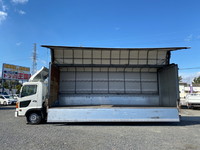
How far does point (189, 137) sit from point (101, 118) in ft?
12.5

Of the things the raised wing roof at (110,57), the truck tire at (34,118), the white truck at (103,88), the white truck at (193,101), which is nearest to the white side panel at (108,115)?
the white truck at (103,88)

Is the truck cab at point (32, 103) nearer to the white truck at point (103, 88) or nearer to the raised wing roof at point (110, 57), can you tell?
the white truck at point (103, 88)

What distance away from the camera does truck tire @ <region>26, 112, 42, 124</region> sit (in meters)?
7.73

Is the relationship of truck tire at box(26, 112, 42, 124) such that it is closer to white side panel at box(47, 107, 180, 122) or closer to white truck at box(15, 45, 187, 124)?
white truck at box(15, 45, 187, 124)

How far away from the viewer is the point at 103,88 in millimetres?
10820

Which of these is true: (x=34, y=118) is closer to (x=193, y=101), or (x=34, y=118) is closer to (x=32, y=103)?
(x=32, y=103)

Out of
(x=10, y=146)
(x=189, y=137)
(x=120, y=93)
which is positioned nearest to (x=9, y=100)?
(x=120, y=93)

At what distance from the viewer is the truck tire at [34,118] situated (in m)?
7.73

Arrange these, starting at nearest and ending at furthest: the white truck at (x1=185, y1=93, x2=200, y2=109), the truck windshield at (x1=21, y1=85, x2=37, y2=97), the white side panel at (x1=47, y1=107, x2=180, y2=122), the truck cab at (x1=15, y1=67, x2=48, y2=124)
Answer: the white side panel at (x1=47, y1=107, x2=180, y2=122), the truck cab at (x1=15, y1=67, x2=48, y2=124), the truck windshield at (x1=21, y1=85, x2=37, y2=97), the white truck at (x1=185, y1=93, x2=200, y2=109)

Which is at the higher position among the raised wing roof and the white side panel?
the raised wing roof

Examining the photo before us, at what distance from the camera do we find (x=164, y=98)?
966cm

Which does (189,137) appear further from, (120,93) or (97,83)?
(97,83)

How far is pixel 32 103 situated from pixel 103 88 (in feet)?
16.4

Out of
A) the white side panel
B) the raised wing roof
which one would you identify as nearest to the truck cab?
the white side panel
